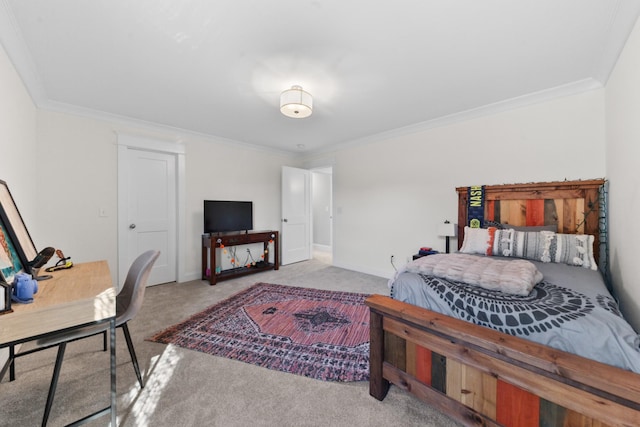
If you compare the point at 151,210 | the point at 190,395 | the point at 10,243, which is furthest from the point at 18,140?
the point at 190,395

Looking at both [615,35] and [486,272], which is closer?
[486,272]

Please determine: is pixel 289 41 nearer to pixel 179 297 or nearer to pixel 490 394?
pixel 490 394

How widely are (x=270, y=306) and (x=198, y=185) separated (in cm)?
234

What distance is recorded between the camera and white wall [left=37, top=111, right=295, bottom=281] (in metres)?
2.82

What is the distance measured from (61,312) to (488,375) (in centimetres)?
199

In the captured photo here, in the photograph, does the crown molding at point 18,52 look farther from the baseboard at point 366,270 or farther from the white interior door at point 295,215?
the baseboard at point 366,270

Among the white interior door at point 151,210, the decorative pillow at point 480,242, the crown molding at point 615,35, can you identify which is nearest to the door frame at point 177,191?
→ the white interior door at point 151,210

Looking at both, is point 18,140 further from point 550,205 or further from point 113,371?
point 550,205

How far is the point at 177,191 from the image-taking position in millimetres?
3787

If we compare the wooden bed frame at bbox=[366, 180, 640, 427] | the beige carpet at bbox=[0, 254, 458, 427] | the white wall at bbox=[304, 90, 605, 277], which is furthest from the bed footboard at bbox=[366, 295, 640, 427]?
the white wall at bbox=[304, 90, 605, 277]

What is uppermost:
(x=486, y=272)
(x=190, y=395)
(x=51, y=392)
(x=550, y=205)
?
(x=550, y=205)

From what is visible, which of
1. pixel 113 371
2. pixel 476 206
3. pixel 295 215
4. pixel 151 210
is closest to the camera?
pixel 113 371

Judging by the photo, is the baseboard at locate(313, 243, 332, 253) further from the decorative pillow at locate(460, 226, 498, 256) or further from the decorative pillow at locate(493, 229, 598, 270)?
the decorative pillow at locate(493, 229, 598, 270)

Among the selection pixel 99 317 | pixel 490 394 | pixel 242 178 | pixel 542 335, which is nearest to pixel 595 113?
pixel 542 335
